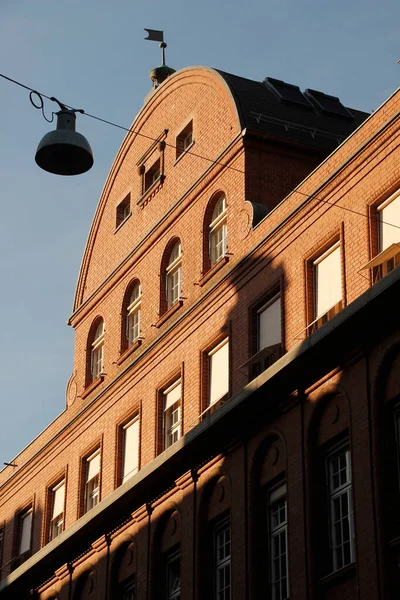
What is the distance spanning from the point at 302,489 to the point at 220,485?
3.60m

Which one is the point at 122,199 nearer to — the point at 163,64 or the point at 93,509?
the point at 163,64

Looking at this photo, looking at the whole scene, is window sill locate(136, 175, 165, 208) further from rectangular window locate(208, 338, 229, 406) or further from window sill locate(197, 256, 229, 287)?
rectangular window locate(208, 338, 229, 406)

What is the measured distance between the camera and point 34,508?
39375mm

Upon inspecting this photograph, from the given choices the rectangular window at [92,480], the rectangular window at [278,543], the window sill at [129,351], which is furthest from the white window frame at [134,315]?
the rectangular window at [278,543]

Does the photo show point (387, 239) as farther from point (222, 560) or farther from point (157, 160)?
point (157, 160)

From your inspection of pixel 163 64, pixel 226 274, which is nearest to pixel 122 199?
pixel 163 64

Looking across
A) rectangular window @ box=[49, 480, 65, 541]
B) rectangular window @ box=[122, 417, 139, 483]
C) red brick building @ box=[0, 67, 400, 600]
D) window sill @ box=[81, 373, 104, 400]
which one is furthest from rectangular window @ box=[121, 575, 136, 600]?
window sill @ box=[81, 373, 104, 400]

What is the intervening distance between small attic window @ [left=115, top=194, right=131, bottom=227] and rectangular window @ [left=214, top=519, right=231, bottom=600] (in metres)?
11.6

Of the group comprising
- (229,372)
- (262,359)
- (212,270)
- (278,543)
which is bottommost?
(278,543)

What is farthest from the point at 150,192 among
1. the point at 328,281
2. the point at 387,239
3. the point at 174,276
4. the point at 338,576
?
the point at 338,576

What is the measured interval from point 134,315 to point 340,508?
1241 cm

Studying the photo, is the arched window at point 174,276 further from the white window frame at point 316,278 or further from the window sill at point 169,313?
the white window frame at point 316,278

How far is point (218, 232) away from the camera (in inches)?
1304

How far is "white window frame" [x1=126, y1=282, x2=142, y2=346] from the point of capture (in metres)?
36.2
